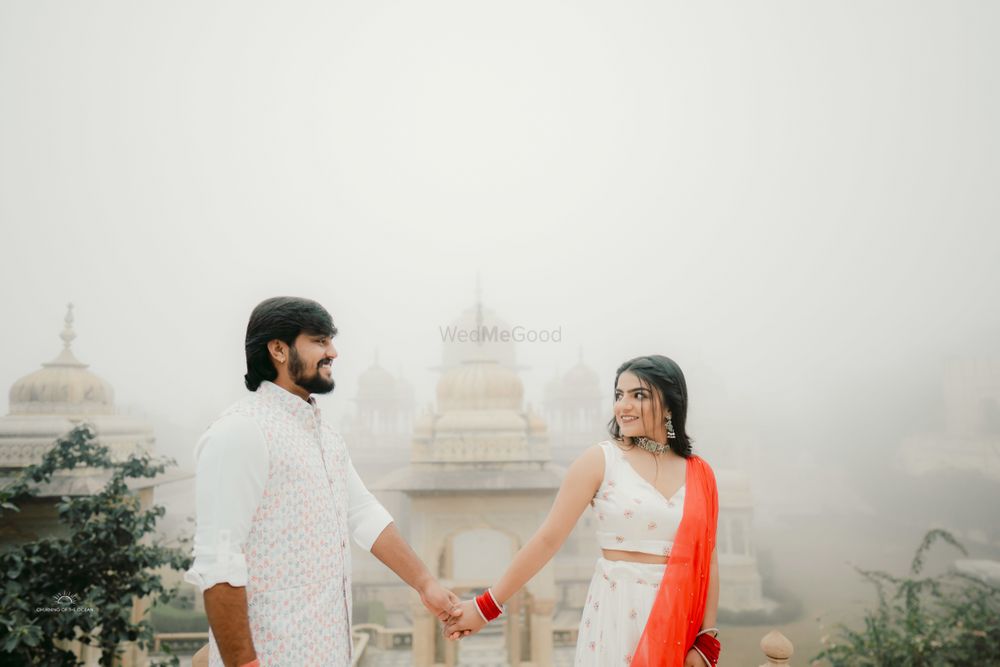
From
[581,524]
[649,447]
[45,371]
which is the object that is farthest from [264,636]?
[581,524]

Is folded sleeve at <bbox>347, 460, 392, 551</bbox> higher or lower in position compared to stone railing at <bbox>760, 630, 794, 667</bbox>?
higher

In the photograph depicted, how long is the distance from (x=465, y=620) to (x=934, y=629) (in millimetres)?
5597

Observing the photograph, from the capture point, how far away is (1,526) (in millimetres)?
5004

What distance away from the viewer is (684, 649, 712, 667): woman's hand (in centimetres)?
165

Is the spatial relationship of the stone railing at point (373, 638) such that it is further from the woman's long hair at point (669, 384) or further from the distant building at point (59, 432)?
the woman's long hair at point (669, 384)

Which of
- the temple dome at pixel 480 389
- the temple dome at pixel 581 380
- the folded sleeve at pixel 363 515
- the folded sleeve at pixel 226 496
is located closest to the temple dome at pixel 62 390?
the temple dome at pixel 480 389

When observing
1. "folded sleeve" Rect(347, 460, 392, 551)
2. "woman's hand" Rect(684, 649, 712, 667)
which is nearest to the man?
"folded sleeve" Rect(347, 460, 392, 551)

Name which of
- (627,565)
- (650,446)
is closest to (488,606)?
(627,565)

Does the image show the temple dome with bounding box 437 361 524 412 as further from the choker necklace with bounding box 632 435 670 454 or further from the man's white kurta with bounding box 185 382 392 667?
the man's white kurta with bounding box 185 382 392 667

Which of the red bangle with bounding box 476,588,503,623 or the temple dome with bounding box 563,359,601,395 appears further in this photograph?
the temple dome with bounding box 563,359,601,395

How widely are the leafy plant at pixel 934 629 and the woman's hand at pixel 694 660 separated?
16.1 feet

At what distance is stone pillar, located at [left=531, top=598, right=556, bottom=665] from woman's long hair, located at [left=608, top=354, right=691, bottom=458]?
15.0ft

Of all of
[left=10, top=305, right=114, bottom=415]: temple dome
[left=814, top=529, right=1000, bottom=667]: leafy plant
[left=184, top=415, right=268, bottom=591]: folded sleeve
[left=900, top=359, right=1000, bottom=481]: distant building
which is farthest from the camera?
[left=900, top=359, right=1000, bottom=481]: distant building

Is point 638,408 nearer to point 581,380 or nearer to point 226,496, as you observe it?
point 226,496
